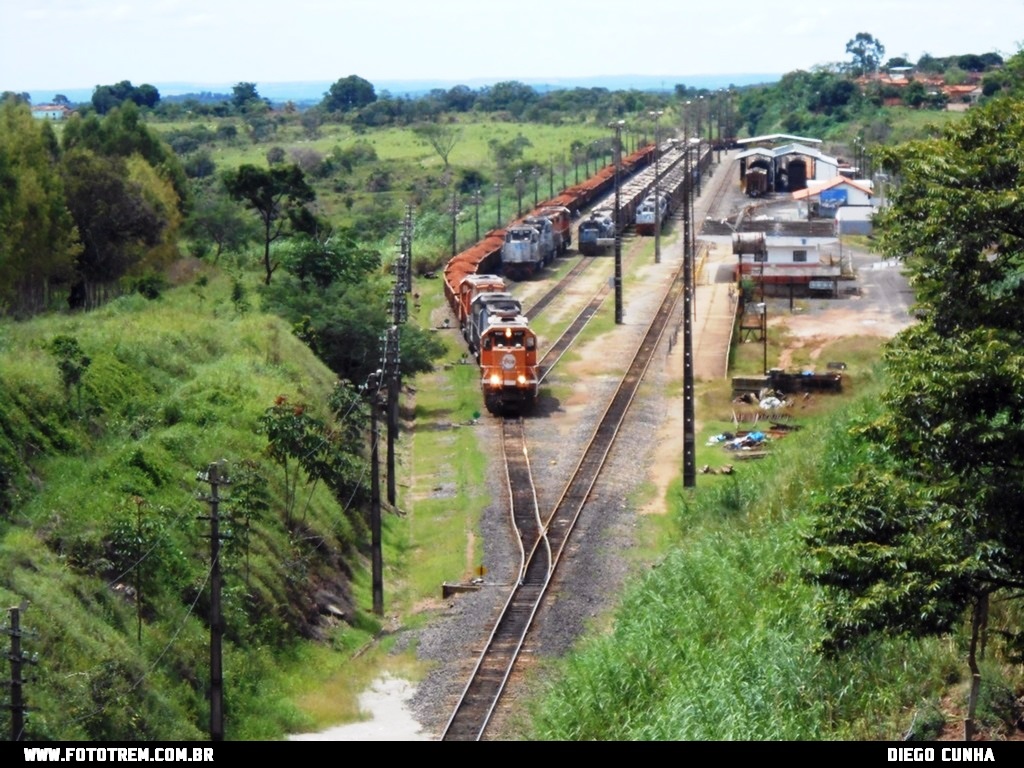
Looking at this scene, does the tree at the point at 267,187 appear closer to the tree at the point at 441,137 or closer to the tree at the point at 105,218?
the tree at the point at 105,218

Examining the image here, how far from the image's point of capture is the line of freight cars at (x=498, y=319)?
3991 cm

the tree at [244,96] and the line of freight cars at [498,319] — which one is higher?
the tree at [244,96]

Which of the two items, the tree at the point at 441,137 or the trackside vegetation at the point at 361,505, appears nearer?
the trackside vegetation at the point at 361,505

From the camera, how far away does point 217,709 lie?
770 inches

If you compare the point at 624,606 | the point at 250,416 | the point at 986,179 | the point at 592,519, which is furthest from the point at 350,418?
the point at 986,179

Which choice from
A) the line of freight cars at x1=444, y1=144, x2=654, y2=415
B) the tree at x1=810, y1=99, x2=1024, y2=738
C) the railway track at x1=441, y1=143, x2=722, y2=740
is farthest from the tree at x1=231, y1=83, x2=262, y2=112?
the tree at x1=810, y1=99, x2=1024, y2=738

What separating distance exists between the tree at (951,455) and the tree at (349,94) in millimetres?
173642

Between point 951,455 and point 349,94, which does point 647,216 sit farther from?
point 349,94

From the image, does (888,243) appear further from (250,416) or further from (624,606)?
(250,416)

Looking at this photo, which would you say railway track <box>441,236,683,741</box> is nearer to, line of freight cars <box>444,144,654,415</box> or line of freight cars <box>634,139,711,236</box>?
line of freight cars <box>444,144,654,415</box>

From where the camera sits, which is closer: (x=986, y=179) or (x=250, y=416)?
(x=986, y=179)

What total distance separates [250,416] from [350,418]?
2514 mm

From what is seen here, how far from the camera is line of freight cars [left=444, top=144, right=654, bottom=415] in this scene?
131 feet

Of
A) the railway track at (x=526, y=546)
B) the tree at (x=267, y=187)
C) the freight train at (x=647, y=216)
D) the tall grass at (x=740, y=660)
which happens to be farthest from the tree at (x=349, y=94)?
the tall grass at (x=740, y=660)
